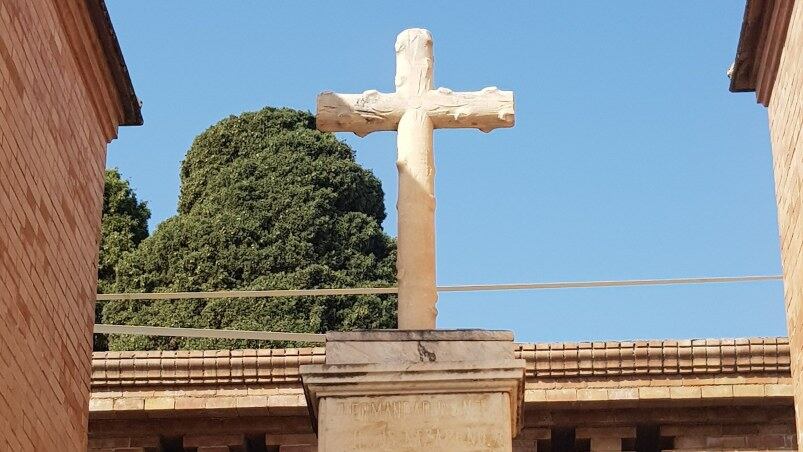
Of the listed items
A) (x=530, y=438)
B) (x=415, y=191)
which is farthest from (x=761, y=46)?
(x=530, y=438)

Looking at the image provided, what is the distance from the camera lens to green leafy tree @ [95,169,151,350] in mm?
26703

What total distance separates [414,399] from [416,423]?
13cm

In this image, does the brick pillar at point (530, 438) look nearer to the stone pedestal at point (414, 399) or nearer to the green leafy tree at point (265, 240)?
the stone pedestal at point (414, 399)

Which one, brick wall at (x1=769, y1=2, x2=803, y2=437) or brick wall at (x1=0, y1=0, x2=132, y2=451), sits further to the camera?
brick wall at (x1=769, y1=2, x2=803, y2=437)

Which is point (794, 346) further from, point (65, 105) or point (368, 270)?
point (368, 270)

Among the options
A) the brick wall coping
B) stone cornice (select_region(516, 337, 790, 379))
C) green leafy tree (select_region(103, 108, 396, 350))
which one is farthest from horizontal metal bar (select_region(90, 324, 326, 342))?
green leafy tree (select_region(103, 108, 396, 350))

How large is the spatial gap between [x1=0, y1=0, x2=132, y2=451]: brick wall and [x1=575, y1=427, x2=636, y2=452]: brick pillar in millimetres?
3686

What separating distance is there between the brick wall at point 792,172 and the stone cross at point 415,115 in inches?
67.1

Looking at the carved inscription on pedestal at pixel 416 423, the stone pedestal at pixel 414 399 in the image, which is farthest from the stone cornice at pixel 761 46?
the carved inscription on pedestal at pixel 416 423

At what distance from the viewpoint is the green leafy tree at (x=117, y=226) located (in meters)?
26.7

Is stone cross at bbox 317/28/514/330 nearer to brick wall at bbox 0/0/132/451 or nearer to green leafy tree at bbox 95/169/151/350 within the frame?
brick wall at bbox 0/0/132/451

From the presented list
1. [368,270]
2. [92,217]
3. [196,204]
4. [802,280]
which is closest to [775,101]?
[802,280]

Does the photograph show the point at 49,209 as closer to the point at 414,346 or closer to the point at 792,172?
the point at 414,346

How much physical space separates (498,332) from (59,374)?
2.87m
